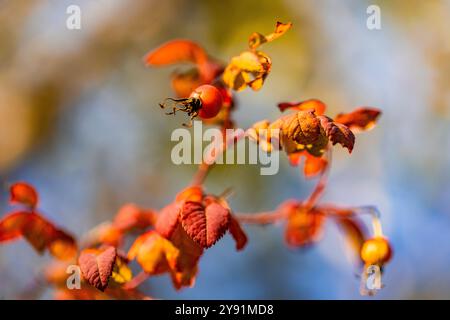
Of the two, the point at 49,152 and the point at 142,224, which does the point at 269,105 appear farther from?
the point at 142,224

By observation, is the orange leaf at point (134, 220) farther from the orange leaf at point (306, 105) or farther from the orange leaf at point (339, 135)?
the orange leaf at point (339, 135)

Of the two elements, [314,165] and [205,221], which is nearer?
[205,221]

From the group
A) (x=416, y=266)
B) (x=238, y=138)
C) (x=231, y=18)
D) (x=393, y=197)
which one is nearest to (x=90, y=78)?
(x=231, y=18)

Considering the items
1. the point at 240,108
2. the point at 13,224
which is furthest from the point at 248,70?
the point at 240,108

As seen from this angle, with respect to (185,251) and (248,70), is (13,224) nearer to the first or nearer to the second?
(185,251)

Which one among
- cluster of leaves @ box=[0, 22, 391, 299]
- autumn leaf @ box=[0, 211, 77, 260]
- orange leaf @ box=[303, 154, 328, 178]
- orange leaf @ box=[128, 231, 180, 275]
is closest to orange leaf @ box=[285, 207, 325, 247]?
cluster of leaves @ box=[0, 22, 391, 299]
